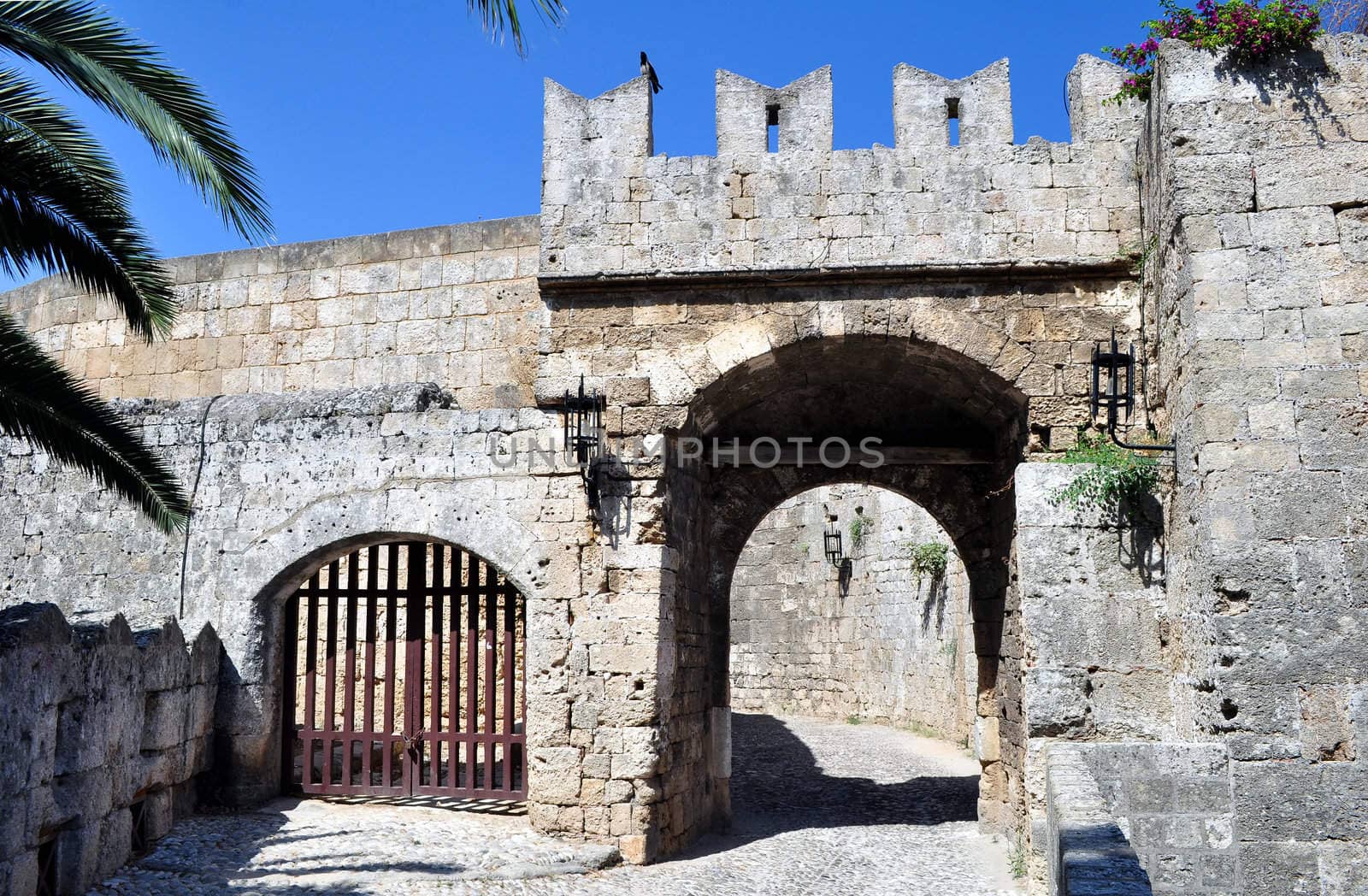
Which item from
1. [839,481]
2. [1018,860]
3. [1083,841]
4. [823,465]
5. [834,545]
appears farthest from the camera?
[834,545]

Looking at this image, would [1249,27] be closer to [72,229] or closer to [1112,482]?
[1112,482]

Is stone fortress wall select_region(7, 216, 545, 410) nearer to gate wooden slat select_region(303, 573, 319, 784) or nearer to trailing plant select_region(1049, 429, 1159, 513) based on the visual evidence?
gate wooden slat select_region(303, 573, 319, 784)

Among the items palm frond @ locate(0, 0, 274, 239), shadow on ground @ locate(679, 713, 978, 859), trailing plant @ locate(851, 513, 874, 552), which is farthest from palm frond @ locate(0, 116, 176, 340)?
trailing plant @ locate(851, 513, 874, 552)

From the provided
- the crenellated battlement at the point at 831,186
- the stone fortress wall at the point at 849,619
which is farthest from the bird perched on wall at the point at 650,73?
the stone fortress wall at the point at 849,619

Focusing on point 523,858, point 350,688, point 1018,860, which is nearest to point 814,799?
point 1018,860

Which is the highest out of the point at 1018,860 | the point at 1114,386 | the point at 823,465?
the point at 1114,386

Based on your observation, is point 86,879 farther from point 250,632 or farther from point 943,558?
point 943,558

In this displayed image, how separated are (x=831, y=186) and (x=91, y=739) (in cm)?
490

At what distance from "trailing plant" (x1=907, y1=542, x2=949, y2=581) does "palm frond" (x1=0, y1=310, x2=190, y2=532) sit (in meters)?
9.26

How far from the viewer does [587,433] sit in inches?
278

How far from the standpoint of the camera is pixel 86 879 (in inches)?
218

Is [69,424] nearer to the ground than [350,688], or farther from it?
farther from it

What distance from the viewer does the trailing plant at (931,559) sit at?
13.9m

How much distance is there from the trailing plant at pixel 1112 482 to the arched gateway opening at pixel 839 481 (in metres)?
0.70
